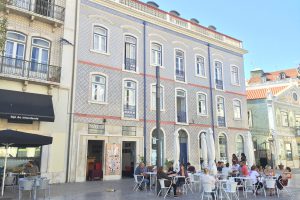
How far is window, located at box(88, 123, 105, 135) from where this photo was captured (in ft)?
56.1

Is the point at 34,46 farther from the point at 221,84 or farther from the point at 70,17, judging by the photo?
the point at 221,84

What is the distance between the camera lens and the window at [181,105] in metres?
22.0

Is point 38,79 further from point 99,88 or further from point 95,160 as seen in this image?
point 95,160

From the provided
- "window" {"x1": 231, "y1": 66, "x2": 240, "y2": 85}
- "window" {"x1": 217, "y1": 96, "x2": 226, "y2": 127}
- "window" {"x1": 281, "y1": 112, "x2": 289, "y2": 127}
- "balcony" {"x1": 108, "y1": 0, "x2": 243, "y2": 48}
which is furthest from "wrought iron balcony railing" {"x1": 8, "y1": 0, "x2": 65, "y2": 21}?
"window" {"x1": 281, "y1": 112, "x2": 289, "y2": 127}

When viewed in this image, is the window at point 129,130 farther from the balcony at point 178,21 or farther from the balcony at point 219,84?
the balcony at point 219,84

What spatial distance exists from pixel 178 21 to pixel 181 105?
6802mm

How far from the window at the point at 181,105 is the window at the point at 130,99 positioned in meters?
4.10

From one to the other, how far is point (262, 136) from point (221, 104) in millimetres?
9155

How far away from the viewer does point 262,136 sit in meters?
31.2

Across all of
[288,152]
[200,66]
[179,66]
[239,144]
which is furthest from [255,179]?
[288,152]

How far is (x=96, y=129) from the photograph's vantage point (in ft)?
57.0

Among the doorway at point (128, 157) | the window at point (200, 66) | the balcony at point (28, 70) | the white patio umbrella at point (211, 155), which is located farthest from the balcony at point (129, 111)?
the window at point (200, 66)

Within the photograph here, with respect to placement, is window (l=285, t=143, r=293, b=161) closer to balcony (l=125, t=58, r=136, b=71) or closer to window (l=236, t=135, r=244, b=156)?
window (l=236, t=135, r=244, b=156)

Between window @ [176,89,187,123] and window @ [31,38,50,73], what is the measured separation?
32.9ft
